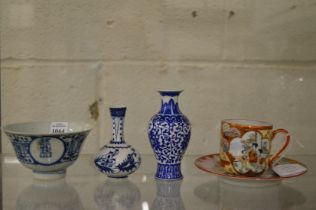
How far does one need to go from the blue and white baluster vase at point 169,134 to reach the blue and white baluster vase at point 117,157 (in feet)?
0.17

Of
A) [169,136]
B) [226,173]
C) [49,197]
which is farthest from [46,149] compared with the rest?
[226,173]

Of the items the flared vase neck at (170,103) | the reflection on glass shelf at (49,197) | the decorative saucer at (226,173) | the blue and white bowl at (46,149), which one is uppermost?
the flared vase neck at (170,103)

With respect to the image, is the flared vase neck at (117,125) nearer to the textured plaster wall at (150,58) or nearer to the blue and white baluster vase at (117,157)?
the blue and white baluster vase at (117,157)

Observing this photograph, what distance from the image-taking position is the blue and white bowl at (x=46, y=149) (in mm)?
894

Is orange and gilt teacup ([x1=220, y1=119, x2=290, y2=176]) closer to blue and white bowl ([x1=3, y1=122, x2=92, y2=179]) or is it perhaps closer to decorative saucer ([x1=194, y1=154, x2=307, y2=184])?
decorative saucer ([x1=194, y1=154, x2=307, y2=184])

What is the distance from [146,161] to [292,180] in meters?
0.33

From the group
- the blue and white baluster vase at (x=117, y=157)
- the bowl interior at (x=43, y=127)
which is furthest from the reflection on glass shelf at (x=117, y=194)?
the bowl interior at (x=43, y=127)

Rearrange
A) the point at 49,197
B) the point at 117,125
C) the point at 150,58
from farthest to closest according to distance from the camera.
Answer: the point at 150,58 < the point at 117,125 < the point at 49,197

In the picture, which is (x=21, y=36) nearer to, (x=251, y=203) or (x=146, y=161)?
(x=146, y=161)

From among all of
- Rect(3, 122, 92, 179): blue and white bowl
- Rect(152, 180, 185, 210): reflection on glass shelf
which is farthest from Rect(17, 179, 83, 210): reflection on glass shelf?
Rect(152, 180, 185, 210): reflection on glass shelf

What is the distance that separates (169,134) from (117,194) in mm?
148

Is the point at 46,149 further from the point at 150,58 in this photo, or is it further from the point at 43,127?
the point at 150,58

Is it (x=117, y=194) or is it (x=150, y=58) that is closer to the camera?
(x=117, y=194)

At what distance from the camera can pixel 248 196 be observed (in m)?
0.88
